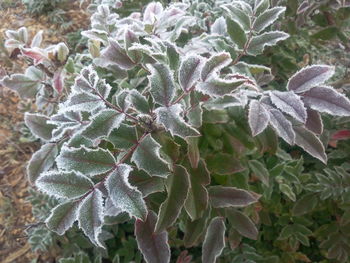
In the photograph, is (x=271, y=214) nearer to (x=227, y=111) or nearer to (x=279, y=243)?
(x=279, y=243)

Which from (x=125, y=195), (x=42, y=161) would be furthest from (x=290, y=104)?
(x=42, y=161)

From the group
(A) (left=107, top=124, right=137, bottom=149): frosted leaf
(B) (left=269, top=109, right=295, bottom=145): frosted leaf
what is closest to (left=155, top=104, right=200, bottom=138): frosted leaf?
(A) (left=107, top=124, right=137, bottom=149): frosted leaf

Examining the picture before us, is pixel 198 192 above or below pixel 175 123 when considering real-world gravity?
below

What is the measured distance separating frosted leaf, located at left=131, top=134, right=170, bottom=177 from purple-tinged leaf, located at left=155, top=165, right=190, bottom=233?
11 cm

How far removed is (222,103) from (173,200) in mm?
231

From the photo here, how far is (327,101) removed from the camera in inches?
34.4

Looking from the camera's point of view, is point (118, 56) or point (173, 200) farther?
point (118, 56)

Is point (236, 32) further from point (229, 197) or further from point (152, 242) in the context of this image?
point (152, 242)

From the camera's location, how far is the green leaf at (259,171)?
115 cm

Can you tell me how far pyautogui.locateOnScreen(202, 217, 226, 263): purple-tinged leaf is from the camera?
1013 mm

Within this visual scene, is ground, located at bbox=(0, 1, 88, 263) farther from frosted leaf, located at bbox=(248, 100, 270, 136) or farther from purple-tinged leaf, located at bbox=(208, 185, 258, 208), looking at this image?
frosted leaf, located at bbox=(248, 100, 270, 136)

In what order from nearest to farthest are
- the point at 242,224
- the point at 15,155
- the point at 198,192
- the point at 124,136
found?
the point at 124,136, the point at 198,192, the point at 242,224, the point at 15,155

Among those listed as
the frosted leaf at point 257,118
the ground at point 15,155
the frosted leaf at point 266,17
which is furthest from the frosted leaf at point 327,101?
the ground at point 15,155

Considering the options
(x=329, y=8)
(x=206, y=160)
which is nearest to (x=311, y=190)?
(x=206, y=160)
